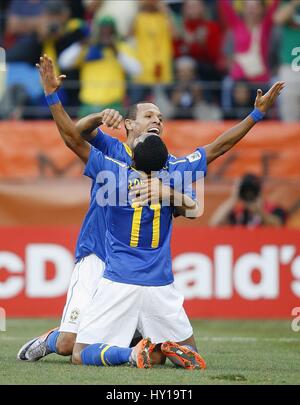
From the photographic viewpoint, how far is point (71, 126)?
29.4 ft

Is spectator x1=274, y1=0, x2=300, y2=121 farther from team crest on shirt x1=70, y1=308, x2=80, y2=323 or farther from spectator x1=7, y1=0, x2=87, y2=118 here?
team crest on shirt x1=70, y1=308, x2=80, y2=323

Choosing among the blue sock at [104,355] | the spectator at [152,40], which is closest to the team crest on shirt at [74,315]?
the blue sock at [104,355]

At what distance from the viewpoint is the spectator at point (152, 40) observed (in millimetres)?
17297

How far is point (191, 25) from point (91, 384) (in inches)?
429

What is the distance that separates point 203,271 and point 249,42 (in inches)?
191

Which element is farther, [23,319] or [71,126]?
[23,319]

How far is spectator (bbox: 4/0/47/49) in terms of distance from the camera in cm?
1719

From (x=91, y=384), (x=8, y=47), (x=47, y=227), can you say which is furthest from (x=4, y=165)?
(x=91, y=384)

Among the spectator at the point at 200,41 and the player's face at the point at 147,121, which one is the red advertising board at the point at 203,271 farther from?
the player's face at the point at 147,121

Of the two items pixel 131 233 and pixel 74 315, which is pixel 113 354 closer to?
pixel 74 315

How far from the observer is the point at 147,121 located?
923cm

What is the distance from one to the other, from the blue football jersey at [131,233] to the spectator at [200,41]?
8934 millimetres

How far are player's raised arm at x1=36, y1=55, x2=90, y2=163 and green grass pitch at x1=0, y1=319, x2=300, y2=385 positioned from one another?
1.81 m
